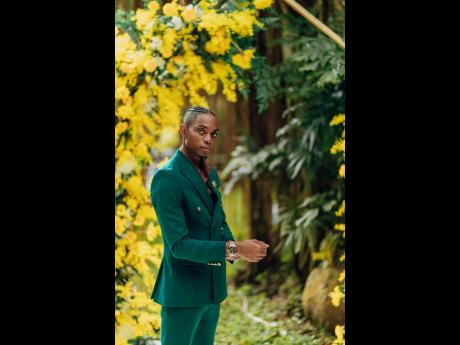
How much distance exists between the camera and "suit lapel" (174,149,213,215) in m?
2.29

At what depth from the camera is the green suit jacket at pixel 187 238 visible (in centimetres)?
219

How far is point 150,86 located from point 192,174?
1140 mm

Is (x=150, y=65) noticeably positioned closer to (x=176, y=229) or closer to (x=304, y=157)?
(x=176, y=229)

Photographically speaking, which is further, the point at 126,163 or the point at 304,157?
the point at 304,157

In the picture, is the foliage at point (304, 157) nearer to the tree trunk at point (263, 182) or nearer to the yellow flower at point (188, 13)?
the tree trunk at point (263, 182)

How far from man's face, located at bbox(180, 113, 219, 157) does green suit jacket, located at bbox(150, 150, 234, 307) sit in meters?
0.06

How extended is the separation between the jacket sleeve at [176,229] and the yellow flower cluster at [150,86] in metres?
0.90

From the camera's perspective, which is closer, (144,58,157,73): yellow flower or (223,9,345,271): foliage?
(144,58,157,73): yellow flower

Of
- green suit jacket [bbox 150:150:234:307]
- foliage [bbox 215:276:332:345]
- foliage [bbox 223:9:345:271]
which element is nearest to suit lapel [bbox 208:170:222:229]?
green suit jacket [bbox 150:150:234:307]

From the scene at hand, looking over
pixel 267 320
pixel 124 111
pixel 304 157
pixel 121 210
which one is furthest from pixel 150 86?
pixel 267 320

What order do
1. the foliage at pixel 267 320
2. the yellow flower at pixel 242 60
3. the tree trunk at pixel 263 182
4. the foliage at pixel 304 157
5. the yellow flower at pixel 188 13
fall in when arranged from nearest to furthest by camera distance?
the yellow flower at pixel 188 13 < the yellow flower at pixel 242 60 < the foliage at pixel 267 320 < the foliage at pixel 304 157 < the tree trunk at pixel 263 182

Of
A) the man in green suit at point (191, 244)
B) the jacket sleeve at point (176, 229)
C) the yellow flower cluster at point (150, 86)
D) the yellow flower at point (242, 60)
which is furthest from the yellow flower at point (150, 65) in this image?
the jacket sleeve at point (176, 229)

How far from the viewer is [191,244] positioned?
218 centimetres

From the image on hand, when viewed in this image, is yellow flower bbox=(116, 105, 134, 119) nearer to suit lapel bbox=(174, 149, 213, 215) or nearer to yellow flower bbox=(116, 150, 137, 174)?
yellow flower bbox=(116, 150, 137, 174)
